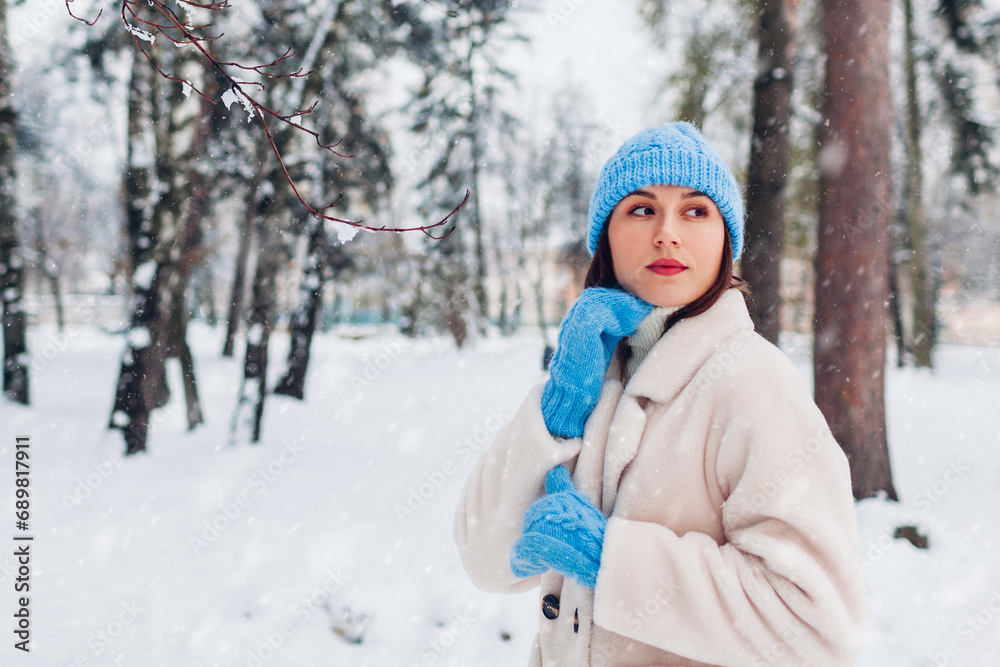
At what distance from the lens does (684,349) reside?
4.62ft

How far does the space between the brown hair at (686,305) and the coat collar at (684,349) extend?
2 centimetres

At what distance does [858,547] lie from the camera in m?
1.19

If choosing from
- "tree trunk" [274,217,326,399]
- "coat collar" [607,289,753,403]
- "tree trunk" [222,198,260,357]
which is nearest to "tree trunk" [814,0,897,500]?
"coat collar" [607,289,753,403]

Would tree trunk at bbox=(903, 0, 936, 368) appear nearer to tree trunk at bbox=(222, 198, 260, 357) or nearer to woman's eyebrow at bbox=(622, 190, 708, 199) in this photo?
woman's eyebrow at bbox=(622, 190, 708, 199)

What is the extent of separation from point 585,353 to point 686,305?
293 millimetres

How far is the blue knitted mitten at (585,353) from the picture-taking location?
1.45 meters

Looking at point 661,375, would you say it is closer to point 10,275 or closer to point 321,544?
point 321,544

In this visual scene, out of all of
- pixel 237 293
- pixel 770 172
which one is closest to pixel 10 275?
pixel 237 293

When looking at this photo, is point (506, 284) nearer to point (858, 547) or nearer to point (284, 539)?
point (284, 539)

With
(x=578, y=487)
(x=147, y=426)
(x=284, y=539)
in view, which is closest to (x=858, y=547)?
(x=578, y=487)

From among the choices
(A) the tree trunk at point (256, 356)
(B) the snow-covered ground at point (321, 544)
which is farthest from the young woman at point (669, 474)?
(A) the tree trunk at point (256, 356)

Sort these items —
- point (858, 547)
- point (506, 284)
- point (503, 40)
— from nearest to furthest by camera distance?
point (858, 547) → point (503, 40) → point (506, 284)

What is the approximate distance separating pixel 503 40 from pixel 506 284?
21.1 metres

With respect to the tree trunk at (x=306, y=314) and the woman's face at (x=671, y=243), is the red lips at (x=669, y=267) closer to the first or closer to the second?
the woman's face at (x=671, y=243)
